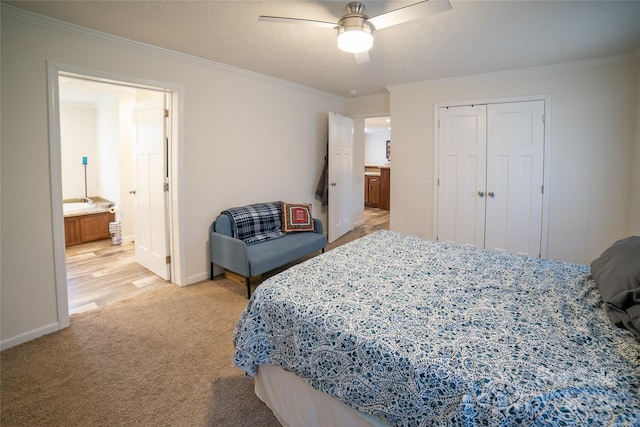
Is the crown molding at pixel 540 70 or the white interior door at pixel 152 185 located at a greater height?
the crown molding at pixel 540 70

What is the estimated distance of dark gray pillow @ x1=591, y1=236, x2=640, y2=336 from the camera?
131 centimetres

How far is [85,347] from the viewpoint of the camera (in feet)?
7.95

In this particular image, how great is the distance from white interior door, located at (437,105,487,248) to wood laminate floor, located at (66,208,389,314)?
5.85ft

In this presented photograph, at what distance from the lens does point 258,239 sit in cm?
381

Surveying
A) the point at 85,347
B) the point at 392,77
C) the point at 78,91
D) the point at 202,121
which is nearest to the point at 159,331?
the point at 85,347

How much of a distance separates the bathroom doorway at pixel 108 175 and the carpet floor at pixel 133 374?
0.44 meters

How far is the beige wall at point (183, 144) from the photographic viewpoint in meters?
2.37

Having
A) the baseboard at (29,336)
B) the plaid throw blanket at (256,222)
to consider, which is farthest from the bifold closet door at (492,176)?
the baseboard at (29,336)

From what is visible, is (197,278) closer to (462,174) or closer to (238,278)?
(238,278)

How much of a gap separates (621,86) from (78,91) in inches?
267

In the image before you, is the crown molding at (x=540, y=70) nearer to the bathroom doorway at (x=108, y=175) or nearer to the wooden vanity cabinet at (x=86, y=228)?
the bathroom doorway at (x=108, y=175)

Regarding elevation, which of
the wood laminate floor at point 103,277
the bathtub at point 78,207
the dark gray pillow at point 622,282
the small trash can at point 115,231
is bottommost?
the wood laminate floor at point 103,277

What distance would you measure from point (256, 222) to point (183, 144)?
3.75 feet

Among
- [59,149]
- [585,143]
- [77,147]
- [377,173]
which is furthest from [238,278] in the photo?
[377,173]
